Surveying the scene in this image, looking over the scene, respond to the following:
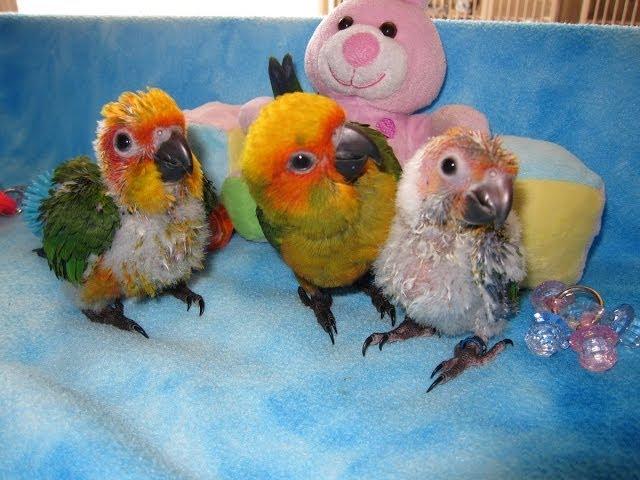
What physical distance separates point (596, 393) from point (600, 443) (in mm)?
121

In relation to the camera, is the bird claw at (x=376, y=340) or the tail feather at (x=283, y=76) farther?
the tail feather at (x=283, y=76)

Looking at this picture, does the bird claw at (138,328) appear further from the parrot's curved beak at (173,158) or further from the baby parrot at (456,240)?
the baby parrot at (456,240)

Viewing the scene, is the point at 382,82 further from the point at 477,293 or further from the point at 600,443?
the point at 600,443

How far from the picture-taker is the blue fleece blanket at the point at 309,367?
789 millimetres

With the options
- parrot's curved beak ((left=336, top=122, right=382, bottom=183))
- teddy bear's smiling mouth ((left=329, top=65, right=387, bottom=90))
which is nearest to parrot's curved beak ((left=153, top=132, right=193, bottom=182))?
parrot's curved beak ((left=336, top=122, right=382, bottom=183))

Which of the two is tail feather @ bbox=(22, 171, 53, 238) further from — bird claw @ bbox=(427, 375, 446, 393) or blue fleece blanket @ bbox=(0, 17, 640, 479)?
bird claw @ bbox=(427, 375, 446, 393)

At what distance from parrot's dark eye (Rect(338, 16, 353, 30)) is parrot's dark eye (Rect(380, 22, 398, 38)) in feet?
0.24

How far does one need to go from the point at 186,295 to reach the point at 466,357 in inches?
26.3

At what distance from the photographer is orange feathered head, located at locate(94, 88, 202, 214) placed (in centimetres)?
88

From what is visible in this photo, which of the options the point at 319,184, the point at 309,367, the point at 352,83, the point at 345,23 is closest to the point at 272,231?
the point at 319,184

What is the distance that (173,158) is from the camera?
34.7 inches

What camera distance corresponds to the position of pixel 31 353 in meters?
1.05

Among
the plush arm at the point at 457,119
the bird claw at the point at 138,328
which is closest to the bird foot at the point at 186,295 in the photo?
the bird claw at the point at 138,328

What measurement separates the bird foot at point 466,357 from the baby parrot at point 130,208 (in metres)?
0.56
